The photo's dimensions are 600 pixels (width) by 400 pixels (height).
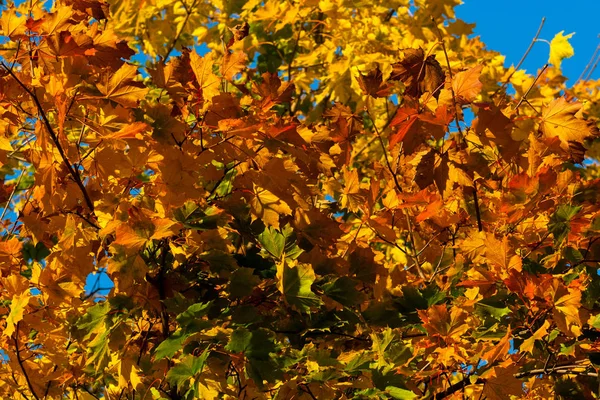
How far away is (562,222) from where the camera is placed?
7.82ft

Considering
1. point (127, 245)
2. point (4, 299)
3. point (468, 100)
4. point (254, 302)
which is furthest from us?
point (4, 299)

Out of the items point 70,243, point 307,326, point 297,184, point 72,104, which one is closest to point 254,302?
point 307,326

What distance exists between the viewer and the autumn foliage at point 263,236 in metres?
2.08

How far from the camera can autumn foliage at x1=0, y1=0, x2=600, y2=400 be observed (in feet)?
6.83

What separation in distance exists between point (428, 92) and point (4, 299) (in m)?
1.56

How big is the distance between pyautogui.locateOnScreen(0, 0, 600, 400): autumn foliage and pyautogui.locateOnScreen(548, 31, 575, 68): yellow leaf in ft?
0.04

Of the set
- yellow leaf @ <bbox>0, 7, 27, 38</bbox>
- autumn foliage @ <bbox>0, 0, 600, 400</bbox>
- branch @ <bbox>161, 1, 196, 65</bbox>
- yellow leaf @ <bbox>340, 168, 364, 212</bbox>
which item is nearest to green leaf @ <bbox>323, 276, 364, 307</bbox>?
autumn foliage @ <bbox>0, 0, 600, 400</bbox>

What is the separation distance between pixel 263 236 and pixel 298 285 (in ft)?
0.64

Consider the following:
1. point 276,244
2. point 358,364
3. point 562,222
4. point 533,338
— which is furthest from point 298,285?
point 562,222

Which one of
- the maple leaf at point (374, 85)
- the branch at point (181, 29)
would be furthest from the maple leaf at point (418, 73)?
the branch at point (181, 29)

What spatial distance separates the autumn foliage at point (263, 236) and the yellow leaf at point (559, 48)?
1 cm

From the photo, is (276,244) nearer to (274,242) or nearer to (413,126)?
(274,242)

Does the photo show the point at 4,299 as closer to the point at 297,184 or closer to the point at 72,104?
the point at 72,104

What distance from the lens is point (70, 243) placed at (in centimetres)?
226
